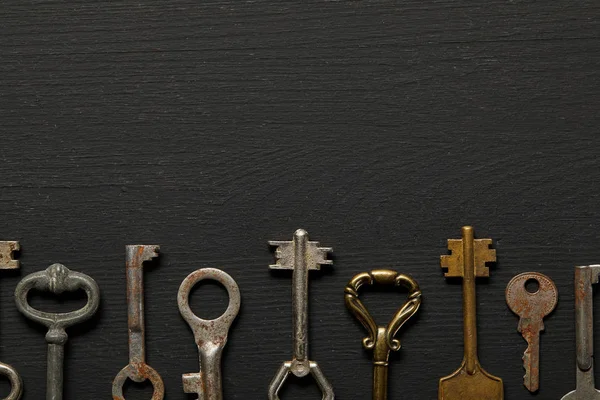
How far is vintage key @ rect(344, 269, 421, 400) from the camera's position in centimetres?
128

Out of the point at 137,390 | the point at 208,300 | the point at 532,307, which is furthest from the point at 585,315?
the point at 137,390

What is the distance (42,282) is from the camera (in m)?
1.29

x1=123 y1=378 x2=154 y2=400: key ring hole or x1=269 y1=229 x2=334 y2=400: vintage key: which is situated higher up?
x1=269 y1=229 x2=334 y2=400: vintage key

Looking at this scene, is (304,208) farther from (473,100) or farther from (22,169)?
(22,169)

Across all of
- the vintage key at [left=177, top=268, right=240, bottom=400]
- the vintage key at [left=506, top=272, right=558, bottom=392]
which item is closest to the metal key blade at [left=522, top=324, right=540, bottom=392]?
the vintage key at [left=506, top=272, right=558, bottom=392]

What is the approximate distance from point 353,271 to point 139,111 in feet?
1.18

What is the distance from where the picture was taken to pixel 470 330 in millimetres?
1285

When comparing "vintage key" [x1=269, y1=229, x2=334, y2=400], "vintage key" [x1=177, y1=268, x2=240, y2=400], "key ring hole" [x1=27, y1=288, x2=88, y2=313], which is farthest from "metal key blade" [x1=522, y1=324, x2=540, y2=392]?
"key ring hole" [x1=27, y1=288, x2=88, y2=313]

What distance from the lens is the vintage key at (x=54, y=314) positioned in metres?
1.29

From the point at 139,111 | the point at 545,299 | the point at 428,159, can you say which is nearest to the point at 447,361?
the point at 545,299

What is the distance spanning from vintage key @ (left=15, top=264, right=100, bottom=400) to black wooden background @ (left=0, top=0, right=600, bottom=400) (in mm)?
28

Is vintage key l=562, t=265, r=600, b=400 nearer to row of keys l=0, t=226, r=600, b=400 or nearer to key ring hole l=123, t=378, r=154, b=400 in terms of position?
row of keys l=0, t=226, r=600, b=400

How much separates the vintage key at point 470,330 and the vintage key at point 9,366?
0.56 meters

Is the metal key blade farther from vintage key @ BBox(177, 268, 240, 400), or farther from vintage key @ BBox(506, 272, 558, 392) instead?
vintage key @ BBox(177, 268, 240, 400)
